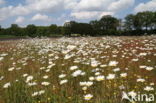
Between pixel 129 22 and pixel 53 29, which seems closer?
pixel 129 22

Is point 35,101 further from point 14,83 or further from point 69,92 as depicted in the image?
point 14,83

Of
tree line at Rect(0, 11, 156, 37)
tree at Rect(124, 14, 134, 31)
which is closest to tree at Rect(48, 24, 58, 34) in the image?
tree line at Rect(0, 11, 156, 37)

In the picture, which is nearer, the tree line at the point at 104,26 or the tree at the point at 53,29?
the tree line at the point at 104,26

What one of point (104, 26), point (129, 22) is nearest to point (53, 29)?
point (104, 26)

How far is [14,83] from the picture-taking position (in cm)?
643

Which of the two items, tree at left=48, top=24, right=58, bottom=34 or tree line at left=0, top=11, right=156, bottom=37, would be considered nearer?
tree line at left=0, top=11, right=156, bottom=37

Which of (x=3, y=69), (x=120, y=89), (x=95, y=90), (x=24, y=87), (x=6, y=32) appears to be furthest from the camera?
(x=6, y=32)

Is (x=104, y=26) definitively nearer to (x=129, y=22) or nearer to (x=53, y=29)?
(x=129, y=22)

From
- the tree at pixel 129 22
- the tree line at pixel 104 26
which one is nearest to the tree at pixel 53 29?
the tree line at pixel 104 26

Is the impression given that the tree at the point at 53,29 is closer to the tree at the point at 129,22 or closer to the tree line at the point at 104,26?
the tree line at the point at 104,26

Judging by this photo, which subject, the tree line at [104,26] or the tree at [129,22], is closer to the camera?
the tree line at [104,26]

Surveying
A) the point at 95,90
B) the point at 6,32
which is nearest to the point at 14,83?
the point at 95,90

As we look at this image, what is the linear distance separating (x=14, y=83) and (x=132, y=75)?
3289mm

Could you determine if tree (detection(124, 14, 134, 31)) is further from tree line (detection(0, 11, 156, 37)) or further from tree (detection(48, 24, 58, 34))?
tree (detection(48, 24, 58, 34))
